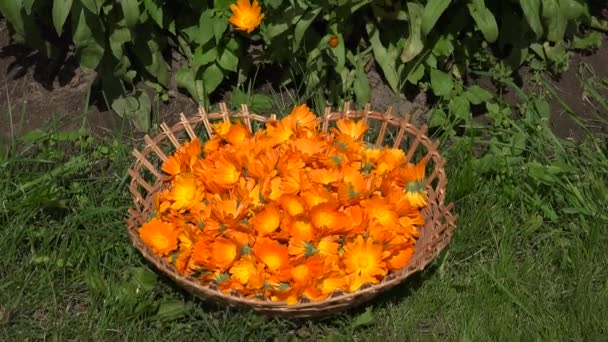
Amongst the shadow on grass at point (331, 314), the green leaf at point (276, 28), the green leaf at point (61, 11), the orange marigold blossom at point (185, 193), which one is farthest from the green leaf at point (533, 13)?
the green leaf at point (61, 11)

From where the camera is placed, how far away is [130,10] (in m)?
3.39

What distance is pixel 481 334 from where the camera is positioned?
307cm

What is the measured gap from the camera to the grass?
122 inches

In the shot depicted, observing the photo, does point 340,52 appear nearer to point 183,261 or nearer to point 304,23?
point 304,23

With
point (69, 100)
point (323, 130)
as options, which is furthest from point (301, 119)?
point (69, 100)

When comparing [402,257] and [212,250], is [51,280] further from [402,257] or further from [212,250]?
[402,257]

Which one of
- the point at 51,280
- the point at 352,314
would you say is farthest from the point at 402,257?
the point at 51,280

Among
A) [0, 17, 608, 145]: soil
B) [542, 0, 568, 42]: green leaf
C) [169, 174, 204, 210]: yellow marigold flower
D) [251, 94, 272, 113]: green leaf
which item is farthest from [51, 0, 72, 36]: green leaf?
[542, 0, 568, 42]: green leaf

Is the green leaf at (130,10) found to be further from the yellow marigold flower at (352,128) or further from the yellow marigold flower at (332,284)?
the yellow marigold flower at (332,284)

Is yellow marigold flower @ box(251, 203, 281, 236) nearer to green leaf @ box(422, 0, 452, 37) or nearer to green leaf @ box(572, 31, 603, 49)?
green leaf @ box(422, 0, 452, 37)

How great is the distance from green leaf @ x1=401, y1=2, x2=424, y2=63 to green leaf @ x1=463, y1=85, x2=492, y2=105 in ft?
0.92

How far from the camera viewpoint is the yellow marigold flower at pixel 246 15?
3385 mm

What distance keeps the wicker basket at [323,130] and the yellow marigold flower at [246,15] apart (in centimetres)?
29

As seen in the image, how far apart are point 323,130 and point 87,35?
33.8 inches
